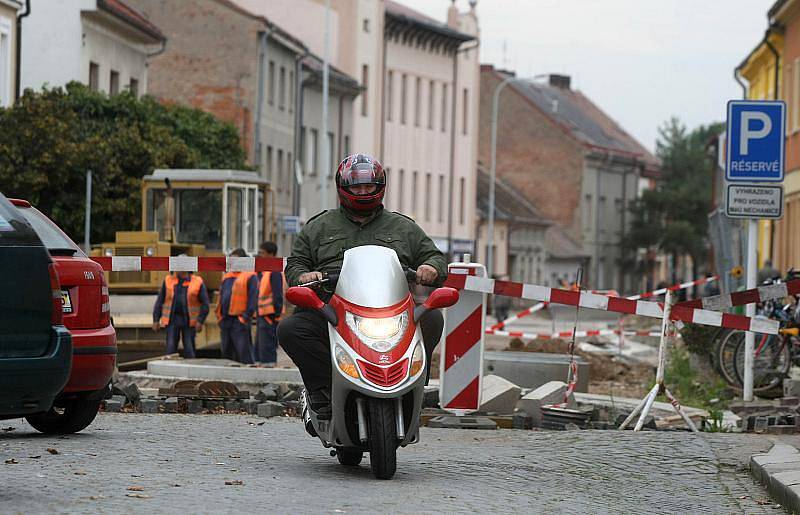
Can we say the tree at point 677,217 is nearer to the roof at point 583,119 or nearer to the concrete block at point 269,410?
the roof at point 583,119

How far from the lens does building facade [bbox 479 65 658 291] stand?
97.8 metres

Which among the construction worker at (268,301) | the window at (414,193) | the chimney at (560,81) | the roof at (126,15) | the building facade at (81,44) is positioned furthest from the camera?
the chimney at (560,81)

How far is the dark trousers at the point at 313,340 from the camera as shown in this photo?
32.8 ft

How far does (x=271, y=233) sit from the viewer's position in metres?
30.3

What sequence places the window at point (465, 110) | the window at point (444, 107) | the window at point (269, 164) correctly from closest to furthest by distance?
the window at point (269, 164)
the window at point (444, 107)
the window at point (465, 110)

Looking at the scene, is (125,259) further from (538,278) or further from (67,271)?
(538,278)

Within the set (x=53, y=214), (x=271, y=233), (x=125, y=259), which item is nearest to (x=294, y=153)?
(x=53, y=214)

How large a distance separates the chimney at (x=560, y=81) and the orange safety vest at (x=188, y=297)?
90.1m

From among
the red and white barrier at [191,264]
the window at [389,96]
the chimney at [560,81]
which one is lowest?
the red and white barrier at [191,264]

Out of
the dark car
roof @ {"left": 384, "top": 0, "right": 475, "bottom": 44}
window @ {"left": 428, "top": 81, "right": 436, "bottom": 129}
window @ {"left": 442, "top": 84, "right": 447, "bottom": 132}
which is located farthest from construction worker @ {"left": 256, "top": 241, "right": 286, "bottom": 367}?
window @ {"left": 442, "top": 84, "right": 447, "bottom": 132}

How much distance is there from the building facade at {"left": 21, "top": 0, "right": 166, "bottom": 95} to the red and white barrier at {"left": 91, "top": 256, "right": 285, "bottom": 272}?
92.7 feet

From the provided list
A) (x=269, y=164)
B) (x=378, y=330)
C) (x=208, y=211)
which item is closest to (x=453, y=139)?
(x=269, y=164)

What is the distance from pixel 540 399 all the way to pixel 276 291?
7.54 m

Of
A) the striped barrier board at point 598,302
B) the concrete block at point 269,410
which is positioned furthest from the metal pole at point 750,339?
the concrete block at point 269,410
